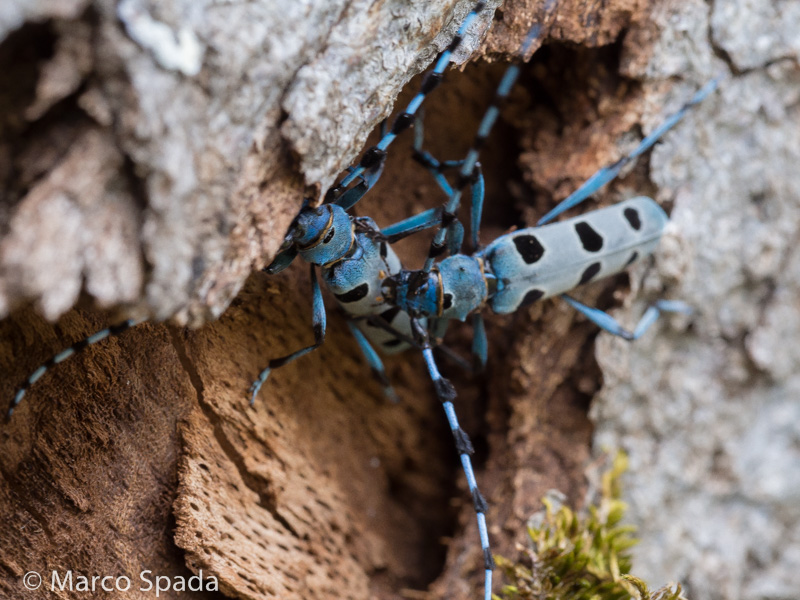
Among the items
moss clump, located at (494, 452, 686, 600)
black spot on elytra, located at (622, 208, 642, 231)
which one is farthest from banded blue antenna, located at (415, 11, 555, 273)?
moss clump, located at (494, 452, 686, 600)

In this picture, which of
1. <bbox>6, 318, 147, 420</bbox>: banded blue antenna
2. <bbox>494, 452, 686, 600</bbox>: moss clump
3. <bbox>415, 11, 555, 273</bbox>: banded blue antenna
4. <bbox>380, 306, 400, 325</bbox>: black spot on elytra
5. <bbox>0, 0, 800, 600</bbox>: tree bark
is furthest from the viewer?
<bbox>380, 306, 400, 325</bbox>: black spot on elytra

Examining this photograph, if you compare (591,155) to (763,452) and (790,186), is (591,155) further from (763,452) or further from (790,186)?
(763,452)

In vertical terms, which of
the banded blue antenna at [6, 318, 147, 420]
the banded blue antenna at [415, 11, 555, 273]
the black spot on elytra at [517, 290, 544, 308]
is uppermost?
the banded blue antenna at [415, 11, 555, 273]

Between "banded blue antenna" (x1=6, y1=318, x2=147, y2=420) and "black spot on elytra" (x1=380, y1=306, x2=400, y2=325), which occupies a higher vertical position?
"black spot on elytra" (x1=380, y1=306, x2=400, y2=325)

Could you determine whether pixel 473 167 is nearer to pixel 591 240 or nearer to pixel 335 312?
pixel 591 240

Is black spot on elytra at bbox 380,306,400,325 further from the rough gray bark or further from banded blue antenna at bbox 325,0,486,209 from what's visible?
the rough gray bark

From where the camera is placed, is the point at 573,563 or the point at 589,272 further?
the point at 589,272

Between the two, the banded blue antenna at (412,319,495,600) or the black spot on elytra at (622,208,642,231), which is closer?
the banded blue antenna at (412,319,495,600)

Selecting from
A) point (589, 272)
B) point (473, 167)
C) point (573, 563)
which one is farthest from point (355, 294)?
point (573, 563)
